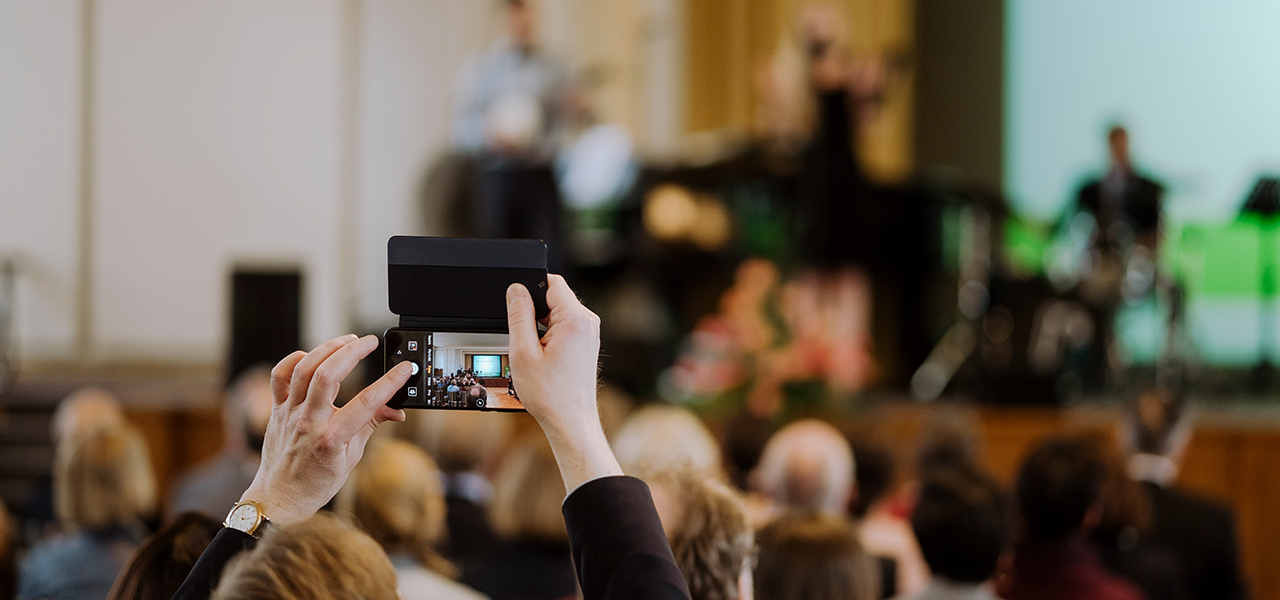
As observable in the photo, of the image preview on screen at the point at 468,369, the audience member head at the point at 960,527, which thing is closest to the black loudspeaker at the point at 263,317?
the audience member head at the point at 960,527

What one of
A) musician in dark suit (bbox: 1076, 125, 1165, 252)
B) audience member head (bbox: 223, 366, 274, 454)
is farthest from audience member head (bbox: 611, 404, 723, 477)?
musician in dark suit (bbox: 1076, 125, 1165, 252)

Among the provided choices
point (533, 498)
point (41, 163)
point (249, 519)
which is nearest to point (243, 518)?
point (249, 519)

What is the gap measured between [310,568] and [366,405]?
0.15 m

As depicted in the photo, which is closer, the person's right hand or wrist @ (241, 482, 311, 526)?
the person's right hand

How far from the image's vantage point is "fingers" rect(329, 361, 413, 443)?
928 millimetres

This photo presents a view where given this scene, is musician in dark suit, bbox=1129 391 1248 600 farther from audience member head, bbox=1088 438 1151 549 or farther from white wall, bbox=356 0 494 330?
white wall, bbox=356 0 494 330

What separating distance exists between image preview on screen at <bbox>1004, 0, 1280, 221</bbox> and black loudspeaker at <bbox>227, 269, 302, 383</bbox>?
4.02m

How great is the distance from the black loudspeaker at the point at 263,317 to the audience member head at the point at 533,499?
3600 mm

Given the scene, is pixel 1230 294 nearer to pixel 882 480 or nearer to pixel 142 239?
pixel 882 480

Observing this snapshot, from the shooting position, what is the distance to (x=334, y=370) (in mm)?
925

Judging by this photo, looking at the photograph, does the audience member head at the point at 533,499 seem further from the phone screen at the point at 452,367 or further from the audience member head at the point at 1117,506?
the phone screen at the point at 452,367

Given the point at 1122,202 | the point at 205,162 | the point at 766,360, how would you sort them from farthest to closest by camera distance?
the point at 205,162, the point at 1122,202, the point at 766,360

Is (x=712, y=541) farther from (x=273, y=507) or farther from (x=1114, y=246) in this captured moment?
(x=1114, y=246)

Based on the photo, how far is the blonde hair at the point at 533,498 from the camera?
2.34 meters
